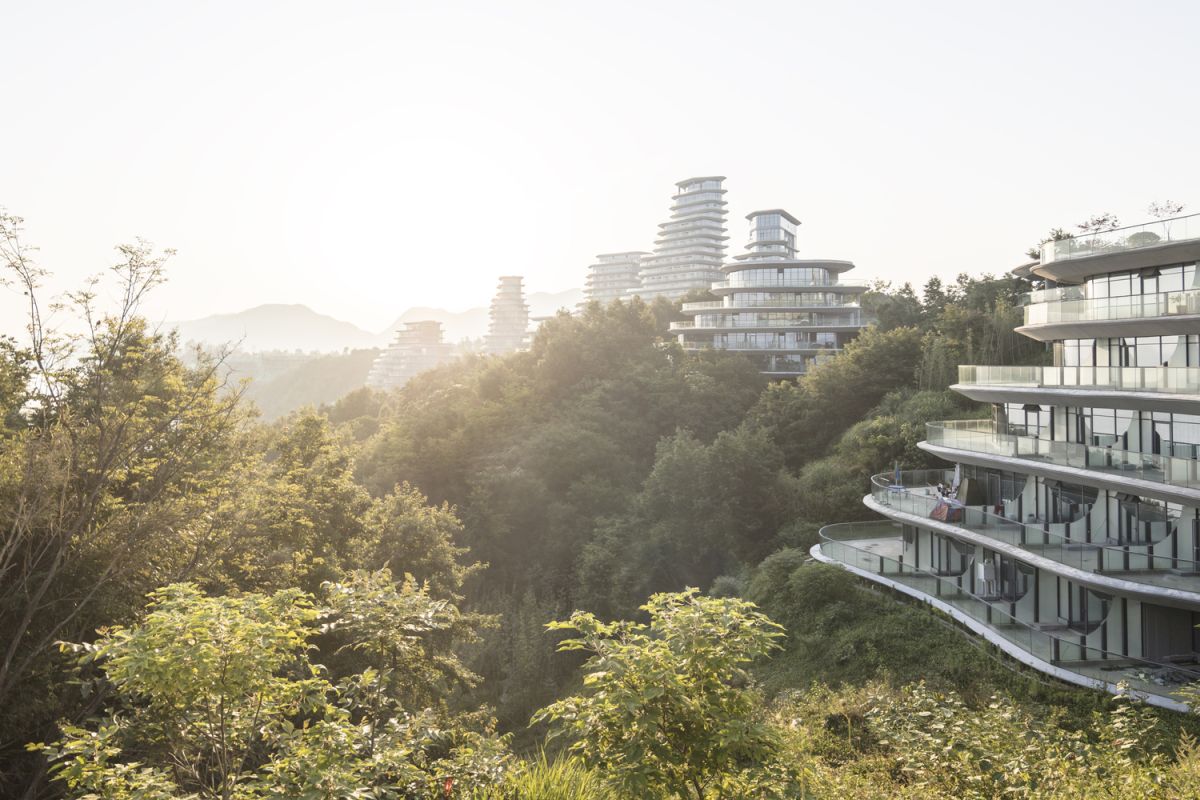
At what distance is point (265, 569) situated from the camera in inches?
769

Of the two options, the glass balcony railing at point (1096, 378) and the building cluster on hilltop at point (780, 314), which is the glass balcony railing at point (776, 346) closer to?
the building cluster on hilltop at point (780, 314)

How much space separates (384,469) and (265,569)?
1166 inches

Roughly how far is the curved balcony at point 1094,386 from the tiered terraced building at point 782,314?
33.3 metres

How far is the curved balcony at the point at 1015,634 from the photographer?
17.5 m

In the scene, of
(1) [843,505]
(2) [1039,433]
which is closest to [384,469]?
(1) [843,505]

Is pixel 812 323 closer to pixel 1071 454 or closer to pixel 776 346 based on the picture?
pixel 776 346

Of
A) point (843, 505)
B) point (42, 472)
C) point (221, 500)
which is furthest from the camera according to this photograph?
point (843, 505)

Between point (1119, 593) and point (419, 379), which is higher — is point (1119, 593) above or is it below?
below

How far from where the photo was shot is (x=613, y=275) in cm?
15188

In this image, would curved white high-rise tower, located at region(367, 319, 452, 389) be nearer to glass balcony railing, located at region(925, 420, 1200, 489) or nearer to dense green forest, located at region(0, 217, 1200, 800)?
dense green forest, located at region(0, 217, 1200, 800)

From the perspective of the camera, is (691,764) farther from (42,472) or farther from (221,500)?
(221,500)

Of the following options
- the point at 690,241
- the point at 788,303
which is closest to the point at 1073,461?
the point at 788,303

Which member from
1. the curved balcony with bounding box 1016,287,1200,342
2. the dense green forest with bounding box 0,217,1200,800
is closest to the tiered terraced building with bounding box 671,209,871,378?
the dense green forest with bounding box 0,217,1200,800

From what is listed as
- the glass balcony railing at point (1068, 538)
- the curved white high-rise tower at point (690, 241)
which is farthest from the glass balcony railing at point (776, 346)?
the curved white high-rise tower at point (690, 241)
